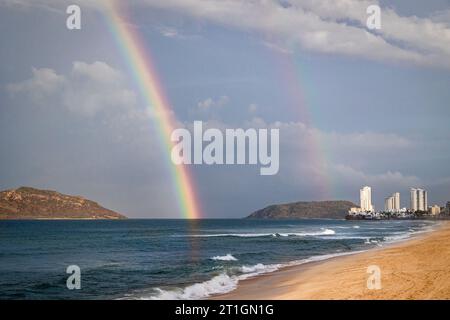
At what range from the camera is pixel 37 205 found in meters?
175

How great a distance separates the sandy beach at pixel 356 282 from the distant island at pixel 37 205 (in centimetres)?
16356

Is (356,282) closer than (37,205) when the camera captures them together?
Yes

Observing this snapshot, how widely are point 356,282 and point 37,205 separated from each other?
172 metres

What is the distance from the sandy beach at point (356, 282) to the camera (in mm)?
15062

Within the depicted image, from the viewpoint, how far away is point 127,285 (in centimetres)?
2239

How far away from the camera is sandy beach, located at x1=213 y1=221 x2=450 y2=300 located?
15.1 m

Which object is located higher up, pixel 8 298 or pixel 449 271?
pixel 449 271

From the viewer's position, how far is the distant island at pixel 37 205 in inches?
6865

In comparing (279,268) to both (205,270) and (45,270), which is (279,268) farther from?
(45,270)

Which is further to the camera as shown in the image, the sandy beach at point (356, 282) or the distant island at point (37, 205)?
the distant island at point (37, 205)

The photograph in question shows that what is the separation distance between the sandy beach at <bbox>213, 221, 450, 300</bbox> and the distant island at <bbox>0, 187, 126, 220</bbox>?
537 feet
